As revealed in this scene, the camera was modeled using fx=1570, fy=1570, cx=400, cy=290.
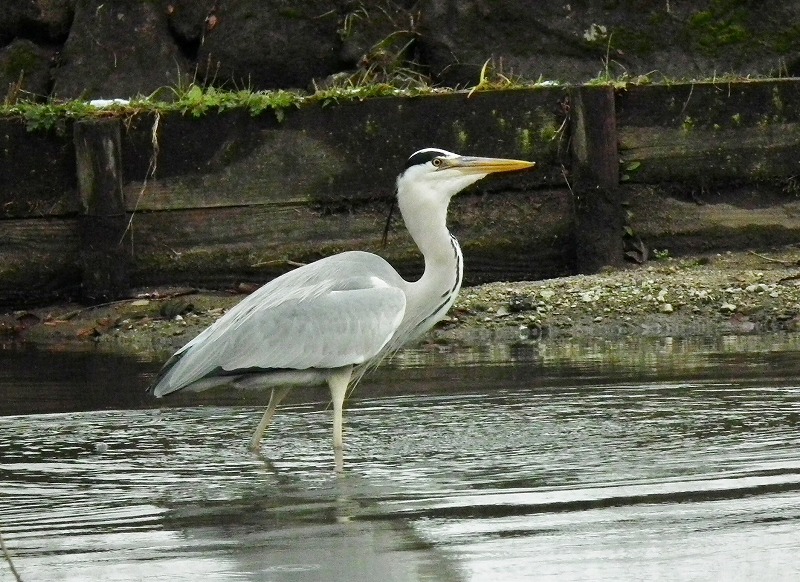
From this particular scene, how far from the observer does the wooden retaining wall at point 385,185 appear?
457 inches

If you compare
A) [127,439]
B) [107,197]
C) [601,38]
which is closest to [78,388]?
[127,439]

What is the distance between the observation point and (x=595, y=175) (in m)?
11.4

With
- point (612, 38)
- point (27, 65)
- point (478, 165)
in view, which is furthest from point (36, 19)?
point (478, 165)

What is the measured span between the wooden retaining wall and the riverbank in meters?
0.24

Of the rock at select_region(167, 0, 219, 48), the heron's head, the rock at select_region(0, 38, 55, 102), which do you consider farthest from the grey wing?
the rock at select_region(0, 38, 55, 102)

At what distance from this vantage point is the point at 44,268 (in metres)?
12.0

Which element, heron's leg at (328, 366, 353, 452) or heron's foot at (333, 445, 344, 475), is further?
heron's leg at (328, 366, 353, 452)

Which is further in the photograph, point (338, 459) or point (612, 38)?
point (612, 38)

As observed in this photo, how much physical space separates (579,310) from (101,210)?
362 cm

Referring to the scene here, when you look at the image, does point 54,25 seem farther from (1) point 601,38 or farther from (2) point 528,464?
(2) point 528,464

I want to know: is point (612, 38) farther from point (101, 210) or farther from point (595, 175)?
point (101, 210)

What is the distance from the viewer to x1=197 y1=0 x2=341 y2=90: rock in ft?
46.1

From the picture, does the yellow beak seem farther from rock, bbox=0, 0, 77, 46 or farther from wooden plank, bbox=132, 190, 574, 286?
rock, bbox=0, 0, 77, 46

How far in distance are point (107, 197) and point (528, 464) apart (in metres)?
5.93
